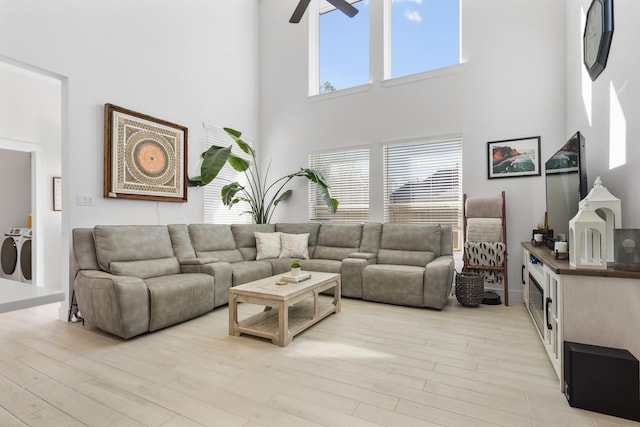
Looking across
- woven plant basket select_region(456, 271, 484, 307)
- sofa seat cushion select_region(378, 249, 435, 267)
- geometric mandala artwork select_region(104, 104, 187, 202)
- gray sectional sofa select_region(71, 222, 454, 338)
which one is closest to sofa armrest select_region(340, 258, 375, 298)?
gray sectional sofa select_region(71, 222, 454, 338)

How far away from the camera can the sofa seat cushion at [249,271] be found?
3.94 meters

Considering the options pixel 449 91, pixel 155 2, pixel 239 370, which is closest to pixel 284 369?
pixel 239 370

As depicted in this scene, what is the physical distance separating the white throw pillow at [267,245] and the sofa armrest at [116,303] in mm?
2056

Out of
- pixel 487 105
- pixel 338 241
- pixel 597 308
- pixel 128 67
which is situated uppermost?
pixel 128 67

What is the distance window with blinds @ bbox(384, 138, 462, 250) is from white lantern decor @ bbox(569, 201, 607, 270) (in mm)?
2582

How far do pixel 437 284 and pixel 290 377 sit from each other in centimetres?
211

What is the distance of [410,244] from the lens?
4406 millimetres

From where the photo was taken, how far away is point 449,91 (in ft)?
15.0

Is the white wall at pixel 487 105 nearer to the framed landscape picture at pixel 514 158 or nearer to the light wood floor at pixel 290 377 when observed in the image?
the framed landscape picture at pixel 514 158

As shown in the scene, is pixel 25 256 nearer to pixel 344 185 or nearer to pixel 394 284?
pixel 344 185

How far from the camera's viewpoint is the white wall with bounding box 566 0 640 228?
2070 mm

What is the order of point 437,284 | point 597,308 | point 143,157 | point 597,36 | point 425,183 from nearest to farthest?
point 597,308 < point 597,36 < point 437,284 < point 143,157 < point 425,183

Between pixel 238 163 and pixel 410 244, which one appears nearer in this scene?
pixel 410 244

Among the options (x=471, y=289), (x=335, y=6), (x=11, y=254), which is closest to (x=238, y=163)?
(x=335, y=6)
